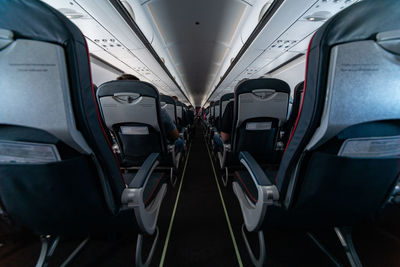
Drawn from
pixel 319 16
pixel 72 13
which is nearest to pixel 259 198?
pixel 319 16

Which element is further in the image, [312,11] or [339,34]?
[312,11]

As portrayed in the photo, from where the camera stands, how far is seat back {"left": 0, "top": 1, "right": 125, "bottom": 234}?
1.36 feet

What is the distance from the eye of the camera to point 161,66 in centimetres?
560

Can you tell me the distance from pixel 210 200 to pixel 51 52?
75.3 inches

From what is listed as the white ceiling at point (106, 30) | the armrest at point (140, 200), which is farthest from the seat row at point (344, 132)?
the white ceiling at point (106, 30)

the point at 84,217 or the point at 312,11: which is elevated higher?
the point at 312,11

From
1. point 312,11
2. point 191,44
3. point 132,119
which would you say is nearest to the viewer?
point 132,119

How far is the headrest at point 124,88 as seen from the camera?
1305 millimetres

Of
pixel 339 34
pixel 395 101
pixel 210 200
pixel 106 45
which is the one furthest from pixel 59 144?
pixel 106 45

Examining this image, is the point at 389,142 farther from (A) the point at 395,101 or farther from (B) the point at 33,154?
(B) the point at 33,154

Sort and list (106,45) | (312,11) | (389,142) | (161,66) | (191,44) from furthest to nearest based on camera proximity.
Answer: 1. (161,66)
2. (191,44)
3. (106,45)
4. (312,11)
5. (389,142)

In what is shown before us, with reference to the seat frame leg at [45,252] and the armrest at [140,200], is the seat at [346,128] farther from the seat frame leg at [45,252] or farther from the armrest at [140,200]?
the seat frame leg at [45,252]

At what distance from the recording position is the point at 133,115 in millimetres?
1432

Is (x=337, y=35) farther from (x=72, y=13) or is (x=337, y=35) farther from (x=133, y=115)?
(x=72, y=13)
